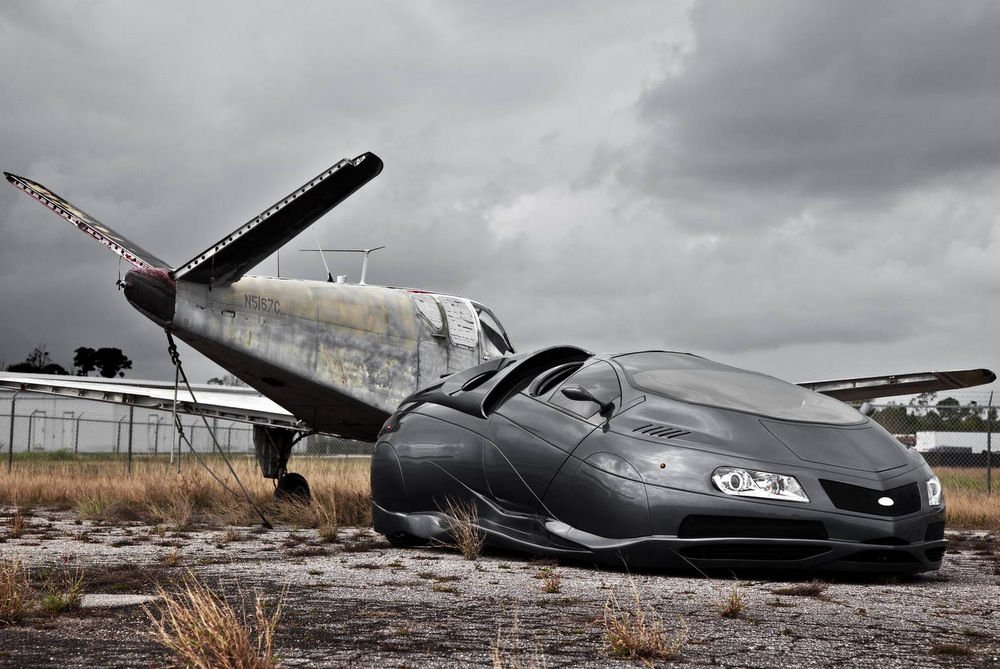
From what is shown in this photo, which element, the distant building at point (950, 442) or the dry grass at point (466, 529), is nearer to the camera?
the dry grass at point (466, 529)

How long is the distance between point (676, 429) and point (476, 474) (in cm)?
177

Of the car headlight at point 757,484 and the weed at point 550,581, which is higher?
the car headlight at point 757,484

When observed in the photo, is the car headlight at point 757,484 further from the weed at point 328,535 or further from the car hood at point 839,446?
the weed at point 328,535

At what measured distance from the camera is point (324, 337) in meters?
12.2

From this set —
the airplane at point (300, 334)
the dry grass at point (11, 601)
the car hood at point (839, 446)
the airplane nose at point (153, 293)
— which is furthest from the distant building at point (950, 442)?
the dry grass at point (11, 601)

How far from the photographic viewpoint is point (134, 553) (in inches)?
284

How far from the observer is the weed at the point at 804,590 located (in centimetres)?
497

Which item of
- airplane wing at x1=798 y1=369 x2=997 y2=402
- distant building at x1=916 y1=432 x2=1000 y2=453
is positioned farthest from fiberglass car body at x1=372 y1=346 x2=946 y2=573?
distant building at x1=916 y1=432 x2=1000 y2=453

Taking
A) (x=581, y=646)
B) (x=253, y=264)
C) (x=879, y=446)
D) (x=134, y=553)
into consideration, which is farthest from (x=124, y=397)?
(x=581, y=646)

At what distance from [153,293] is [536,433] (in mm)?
5653

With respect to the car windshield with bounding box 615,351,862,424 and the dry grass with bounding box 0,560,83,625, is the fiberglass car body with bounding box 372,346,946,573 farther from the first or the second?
the dry grass with bounding box 0,560,83,625

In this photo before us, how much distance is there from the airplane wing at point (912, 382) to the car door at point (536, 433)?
6829 millimetres

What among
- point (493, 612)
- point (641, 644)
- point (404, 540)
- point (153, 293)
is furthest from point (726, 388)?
point (153, 293)

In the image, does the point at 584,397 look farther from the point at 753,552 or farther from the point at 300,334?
the point at 300,334
